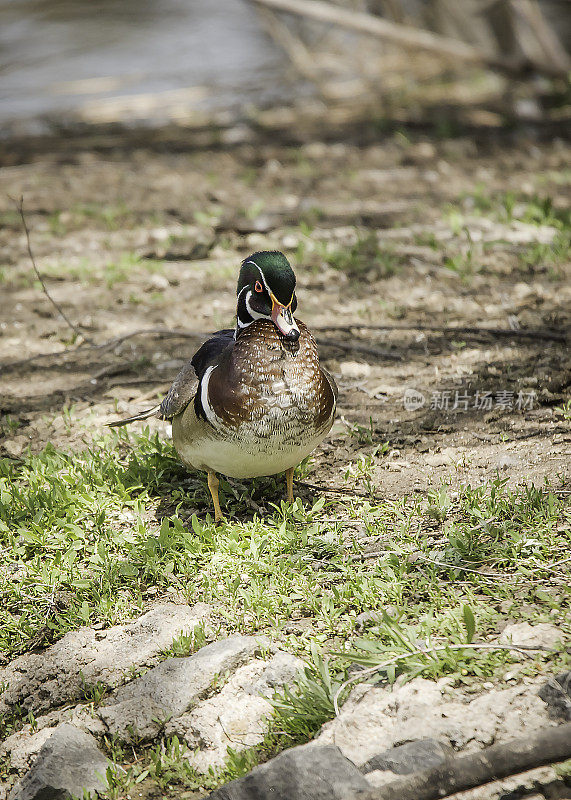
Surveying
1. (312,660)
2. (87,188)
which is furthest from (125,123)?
(312,660)

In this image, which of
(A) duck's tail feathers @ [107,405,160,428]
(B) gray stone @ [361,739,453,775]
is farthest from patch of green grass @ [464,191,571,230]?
(B) gray stone @ [361,739,453,775]

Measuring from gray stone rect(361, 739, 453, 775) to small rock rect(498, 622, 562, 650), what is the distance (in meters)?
0.47

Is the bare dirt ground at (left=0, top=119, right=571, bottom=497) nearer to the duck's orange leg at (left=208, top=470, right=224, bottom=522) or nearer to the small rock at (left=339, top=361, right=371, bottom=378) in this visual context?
the small rock at (left=339, top=361, right=371, bottom=378)

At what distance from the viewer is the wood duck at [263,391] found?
3492 millimetres

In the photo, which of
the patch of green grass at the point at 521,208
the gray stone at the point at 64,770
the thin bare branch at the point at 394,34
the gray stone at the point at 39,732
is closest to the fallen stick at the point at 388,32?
the thin bare branch at the point at 394,34

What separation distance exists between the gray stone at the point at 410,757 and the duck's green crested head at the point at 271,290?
167 cm

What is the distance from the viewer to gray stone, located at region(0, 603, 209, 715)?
3160 mm

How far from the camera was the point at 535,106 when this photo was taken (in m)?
9.56

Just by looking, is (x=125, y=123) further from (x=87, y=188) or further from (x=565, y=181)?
(x=565, y=181)

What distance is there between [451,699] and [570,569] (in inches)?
29.7

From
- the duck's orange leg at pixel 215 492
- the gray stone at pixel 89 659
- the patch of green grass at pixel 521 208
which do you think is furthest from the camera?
the patch of green grass at pixel 521 208

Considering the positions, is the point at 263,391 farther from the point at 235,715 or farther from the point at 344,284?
the point at 344,284

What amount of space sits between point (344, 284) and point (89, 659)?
3677 millimetres

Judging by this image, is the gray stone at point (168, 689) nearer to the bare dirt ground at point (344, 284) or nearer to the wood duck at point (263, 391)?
the wood duck at point (263, 391)
